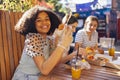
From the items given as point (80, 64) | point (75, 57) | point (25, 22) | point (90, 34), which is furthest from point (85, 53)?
point (90, 34)

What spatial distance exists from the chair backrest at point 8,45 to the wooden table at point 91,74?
1.92 ft

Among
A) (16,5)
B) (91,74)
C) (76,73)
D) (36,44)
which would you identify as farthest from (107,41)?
(16,5)

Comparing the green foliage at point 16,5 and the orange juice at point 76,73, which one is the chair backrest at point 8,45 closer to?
the green foliage at point 16,5

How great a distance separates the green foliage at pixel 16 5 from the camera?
10.6 ft

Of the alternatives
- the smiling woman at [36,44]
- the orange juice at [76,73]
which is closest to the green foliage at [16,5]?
the smiling woman at [36,44]

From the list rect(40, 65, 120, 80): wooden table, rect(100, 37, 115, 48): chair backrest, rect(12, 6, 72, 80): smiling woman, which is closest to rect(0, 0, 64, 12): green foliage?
rect(12, 6, 72, 80): smiling woman

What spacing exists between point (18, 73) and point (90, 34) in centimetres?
182

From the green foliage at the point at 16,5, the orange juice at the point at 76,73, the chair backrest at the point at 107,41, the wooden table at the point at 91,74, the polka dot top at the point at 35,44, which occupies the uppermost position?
the green foliage at the point at 16,5

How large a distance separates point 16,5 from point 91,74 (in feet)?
5.99

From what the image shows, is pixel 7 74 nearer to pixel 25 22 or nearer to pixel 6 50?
pixel 6 50

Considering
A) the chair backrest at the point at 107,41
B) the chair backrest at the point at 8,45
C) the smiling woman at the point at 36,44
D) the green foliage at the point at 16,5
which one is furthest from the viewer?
the green foliage at the point at 16,5

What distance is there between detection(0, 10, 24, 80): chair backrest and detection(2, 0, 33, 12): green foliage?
2.28 feet

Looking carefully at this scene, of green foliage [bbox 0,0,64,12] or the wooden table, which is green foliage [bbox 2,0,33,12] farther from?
the wooden table

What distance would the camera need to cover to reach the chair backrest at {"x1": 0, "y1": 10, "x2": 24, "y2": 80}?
231 cm
